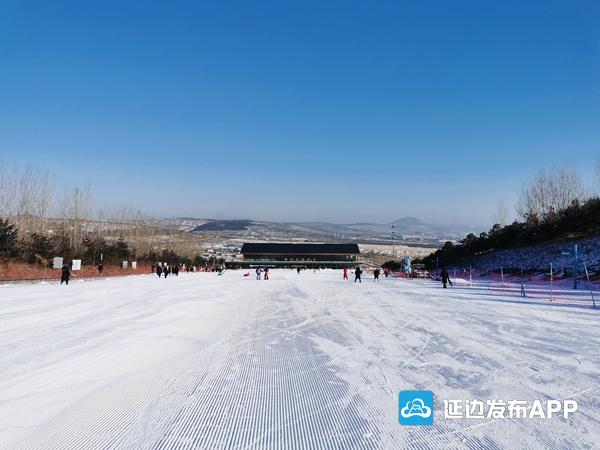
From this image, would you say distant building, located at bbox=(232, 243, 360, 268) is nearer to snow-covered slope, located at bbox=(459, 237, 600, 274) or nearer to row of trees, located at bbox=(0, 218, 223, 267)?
row of trees, located at bbox=(0, 218, 223, 267)

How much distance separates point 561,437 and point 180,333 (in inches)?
291

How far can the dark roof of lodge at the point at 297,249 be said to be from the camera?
11194 cm

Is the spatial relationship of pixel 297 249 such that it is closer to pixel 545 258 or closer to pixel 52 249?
pixel 52 249

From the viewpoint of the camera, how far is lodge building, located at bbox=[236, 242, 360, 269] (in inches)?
4304

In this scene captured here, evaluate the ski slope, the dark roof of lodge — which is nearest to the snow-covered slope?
the ski slope

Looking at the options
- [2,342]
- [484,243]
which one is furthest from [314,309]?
[484,243]

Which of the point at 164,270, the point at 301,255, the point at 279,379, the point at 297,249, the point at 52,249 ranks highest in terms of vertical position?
the point at 297,249

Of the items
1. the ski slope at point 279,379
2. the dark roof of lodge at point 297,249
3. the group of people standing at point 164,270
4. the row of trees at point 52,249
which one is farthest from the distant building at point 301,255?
the ski slope at point 279,379

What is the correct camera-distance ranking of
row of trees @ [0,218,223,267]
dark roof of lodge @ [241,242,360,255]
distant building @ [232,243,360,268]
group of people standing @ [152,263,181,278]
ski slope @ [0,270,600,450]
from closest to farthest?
ski slope @ [0,270,600,450], row of trees @ [0,218,223,267], group of people standing @ [152,263,181,278], distant building @ [232,243,360,268], dark roof of lodge @ [241,242,360,255]

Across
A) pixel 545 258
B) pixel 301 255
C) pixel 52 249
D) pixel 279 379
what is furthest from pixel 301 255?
pixel 279 379

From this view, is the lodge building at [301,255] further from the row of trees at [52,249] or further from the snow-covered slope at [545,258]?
the snow-covered slope at [545,258]

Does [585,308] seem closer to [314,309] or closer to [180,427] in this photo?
[314,309]

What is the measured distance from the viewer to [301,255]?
112812 mm

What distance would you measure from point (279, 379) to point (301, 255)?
352 ft
